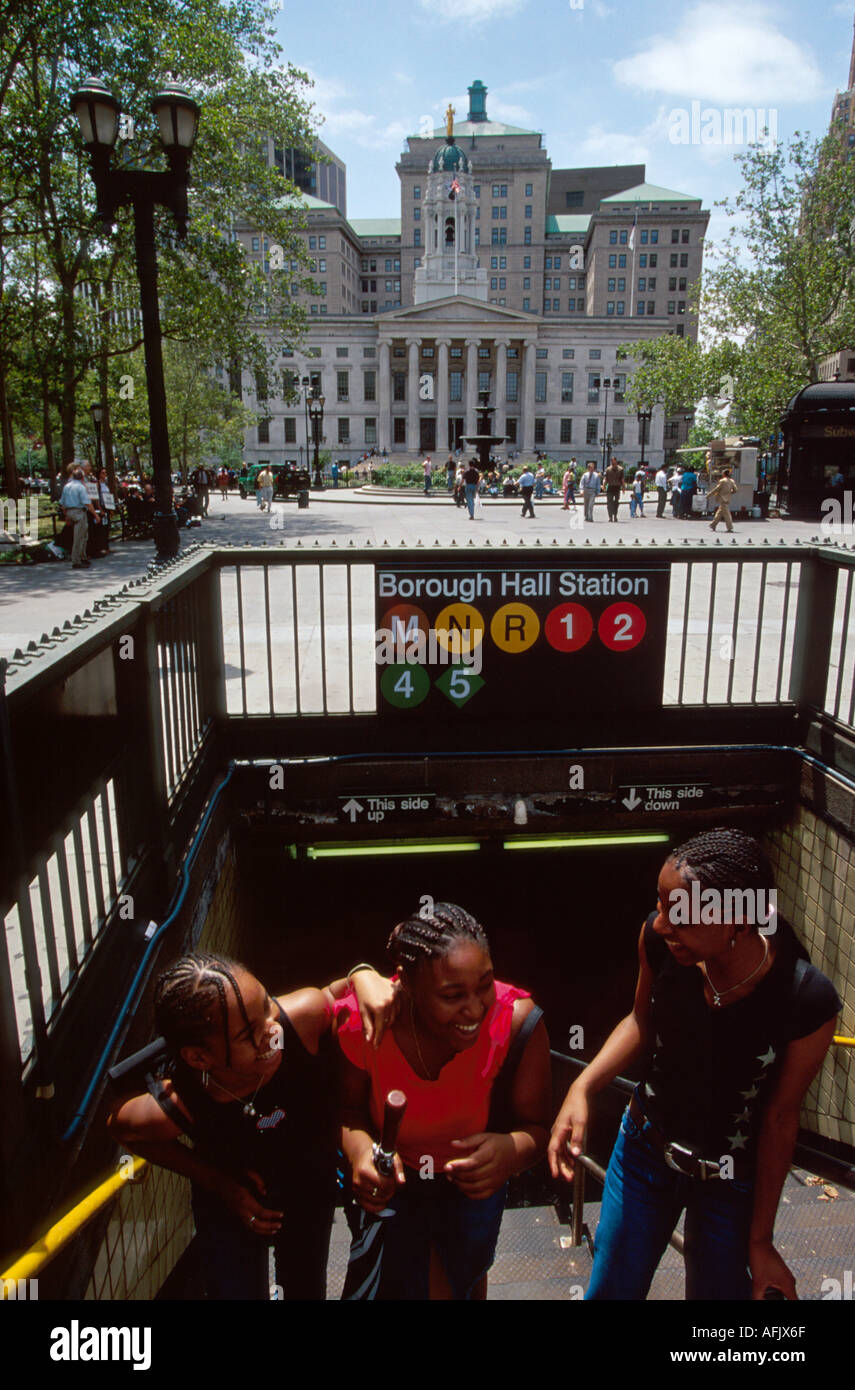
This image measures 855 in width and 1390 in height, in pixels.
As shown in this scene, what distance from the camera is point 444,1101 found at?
2.45 m

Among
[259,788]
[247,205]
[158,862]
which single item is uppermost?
[247,205]

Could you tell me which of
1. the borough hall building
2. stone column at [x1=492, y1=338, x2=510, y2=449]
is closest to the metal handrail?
the borough hall building

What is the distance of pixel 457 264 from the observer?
345ft

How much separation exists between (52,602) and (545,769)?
341 inches

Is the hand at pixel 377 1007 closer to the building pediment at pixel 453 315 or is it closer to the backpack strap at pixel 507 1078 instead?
the backpack strap at pixel 507 1078

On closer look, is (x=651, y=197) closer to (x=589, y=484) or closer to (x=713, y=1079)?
(x=589, y=484)

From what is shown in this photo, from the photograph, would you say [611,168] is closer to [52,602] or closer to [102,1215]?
[52,602]

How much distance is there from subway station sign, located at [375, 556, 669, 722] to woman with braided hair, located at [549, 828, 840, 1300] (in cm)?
374

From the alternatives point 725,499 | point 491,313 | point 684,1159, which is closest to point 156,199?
point 684,1159

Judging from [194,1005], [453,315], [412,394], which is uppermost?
[453,315]

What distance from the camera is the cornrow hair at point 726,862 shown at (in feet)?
8.00

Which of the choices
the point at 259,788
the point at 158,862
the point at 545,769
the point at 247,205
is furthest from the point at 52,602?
the point at 247,205

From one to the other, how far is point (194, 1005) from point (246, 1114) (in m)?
0.42

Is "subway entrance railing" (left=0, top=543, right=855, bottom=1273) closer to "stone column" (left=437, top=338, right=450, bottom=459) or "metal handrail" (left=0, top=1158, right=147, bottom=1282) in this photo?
"metal handrail" (left=0, top=1158, right=147, bottom=1282)
